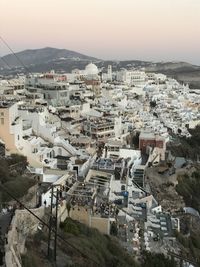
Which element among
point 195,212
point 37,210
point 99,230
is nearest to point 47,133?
point 195,212

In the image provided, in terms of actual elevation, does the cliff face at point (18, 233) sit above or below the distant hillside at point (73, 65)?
above

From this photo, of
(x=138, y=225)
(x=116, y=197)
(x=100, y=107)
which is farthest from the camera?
(x=100, y=107)

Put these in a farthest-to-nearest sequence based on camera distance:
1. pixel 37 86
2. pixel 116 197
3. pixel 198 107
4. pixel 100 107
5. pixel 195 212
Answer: pixel 198 107
pixel 37 86
pixel 100 107
pixel 195 212
pixel 116 197

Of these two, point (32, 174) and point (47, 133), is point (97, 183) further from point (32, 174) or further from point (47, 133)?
point (47, 133)

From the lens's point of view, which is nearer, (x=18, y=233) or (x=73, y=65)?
(x=18, y=233)

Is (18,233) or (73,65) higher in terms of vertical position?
(18,233)

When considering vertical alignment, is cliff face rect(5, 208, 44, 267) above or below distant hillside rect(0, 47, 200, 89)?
above

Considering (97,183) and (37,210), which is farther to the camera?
(97,183)

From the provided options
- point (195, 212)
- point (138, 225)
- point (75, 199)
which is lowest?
point (195, 212)

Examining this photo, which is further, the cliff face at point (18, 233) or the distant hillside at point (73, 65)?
the distant hillside at point (73, 65)

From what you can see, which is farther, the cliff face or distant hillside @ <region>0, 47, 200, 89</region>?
distant hillside @ <region>0, 47, 200, 89</region>

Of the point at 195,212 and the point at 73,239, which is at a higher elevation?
the point at 73,239
